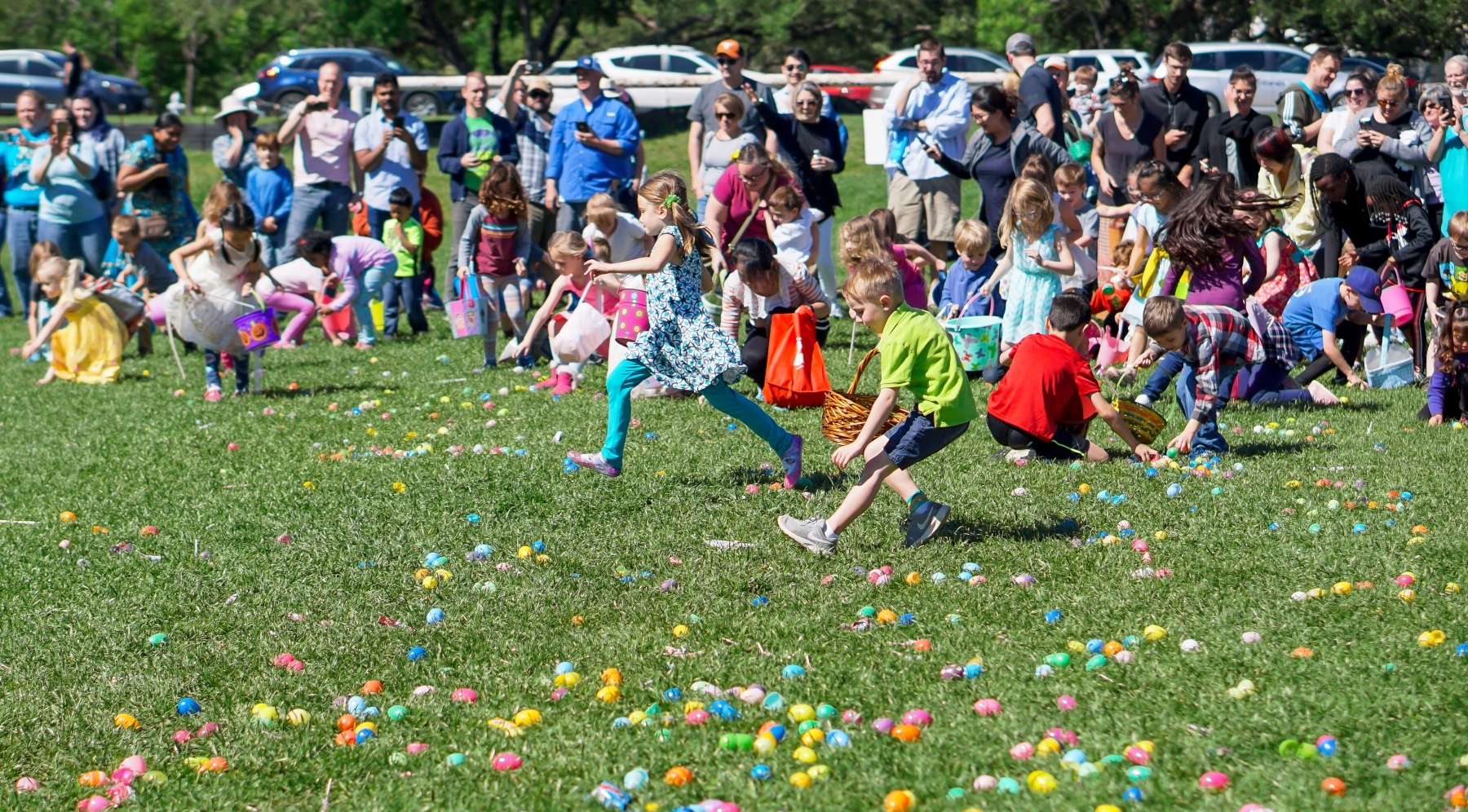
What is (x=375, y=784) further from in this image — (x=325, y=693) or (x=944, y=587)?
Result: (x=944, y=587)

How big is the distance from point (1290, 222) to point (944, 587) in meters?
6.59

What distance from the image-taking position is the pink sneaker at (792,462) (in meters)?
7.30

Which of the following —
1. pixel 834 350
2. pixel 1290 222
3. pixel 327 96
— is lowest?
pixel 834 350

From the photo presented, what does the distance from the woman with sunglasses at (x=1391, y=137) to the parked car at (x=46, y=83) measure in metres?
32.3

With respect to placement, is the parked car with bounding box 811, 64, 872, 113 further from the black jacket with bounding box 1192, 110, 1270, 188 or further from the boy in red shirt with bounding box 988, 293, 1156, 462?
the boy in red shirt with bounding box 988, 293, 1156, 462

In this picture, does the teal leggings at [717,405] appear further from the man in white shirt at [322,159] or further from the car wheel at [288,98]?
the car wheel at [288,98]

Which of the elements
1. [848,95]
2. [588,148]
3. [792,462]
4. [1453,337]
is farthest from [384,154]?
[848,95]

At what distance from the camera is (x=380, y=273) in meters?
12.8

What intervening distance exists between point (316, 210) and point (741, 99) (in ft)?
15.0

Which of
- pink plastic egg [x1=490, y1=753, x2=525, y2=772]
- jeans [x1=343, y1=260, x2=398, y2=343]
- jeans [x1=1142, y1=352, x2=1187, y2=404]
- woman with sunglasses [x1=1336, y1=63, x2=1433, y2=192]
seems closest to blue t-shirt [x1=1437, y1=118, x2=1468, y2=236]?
woman with sunglasses [x1=1336, y1=63, x2=1433, y2=192]

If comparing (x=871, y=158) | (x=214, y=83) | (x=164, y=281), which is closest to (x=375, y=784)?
(x=164, y=281)

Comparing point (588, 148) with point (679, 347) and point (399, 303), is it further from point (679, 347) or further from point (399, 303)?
point (679, 347)

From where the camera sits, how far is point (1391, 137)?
A: 34.0 ft

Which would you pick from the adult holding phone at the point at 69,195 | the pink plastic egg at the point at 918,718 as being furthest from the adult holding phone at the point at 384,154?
the pink plastic egg at the point at 918,718
